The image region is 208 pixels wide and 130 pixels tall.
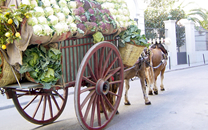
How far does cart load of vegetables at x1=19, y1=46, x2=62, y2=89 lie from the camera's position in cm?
337

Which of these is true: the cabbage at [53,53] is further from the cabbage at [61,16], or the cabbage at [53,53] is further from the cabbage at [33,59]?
the cabbage at [61,16]

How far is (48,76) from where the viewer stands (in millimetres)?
3361

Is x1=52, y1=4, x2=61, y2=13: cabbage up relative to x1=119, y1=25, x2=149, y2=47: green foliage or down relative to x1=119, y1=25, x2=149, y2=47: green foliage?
up

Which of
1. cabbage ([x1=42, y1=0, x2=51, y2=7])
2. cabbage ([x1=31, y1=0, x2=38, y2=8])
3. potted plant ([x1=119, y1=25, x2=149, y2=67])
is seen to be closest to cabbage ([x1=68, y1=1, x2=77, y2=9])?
cabbage ([x1=42, y1=0, x2=51, y2=7])

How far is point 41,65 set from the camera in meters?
3.38

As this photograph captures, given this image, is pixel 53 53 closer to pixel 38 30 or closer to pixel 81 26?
pixel 38 30

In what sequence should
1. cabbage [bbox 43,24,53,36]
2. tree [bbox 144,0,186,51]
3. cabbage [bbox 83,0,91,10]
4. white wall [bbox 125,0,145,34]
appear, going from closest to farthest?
cabbage [bbox 43,24,53,36], cabbage [bbox 83,0,91,10], white wall [bbox 125,0,145,34], tree [bbox 144,0,186,51]

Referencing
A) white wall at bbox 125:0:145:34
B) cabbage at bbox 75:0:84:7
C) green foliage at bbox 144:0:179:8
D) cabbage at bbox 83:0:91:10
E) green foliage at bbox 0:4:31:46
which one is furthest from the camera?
green foliage at bbox 144:0:179:8

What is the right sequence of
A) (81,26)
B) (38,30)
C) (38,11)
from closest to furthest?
(38,30) → (38,11) → (81,26)

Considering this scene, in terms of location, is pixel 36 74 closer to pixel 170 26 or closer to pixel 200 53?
pixel 170 26

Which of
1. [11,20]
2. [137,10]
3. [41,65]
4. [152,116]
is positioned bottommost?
[152,116]

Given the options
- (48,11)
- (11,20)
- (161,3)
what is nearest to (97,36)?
(48,11)

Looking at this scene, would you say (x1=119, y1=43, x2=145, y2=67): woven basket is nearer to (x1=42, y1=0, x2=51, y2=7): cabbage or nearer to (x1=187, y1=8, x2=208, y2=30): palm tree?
(x1=42, y1=0, x2=51, y2=7): cabbage

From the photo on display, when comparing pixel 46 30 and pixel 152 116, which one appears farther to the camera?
pixel 152 116
